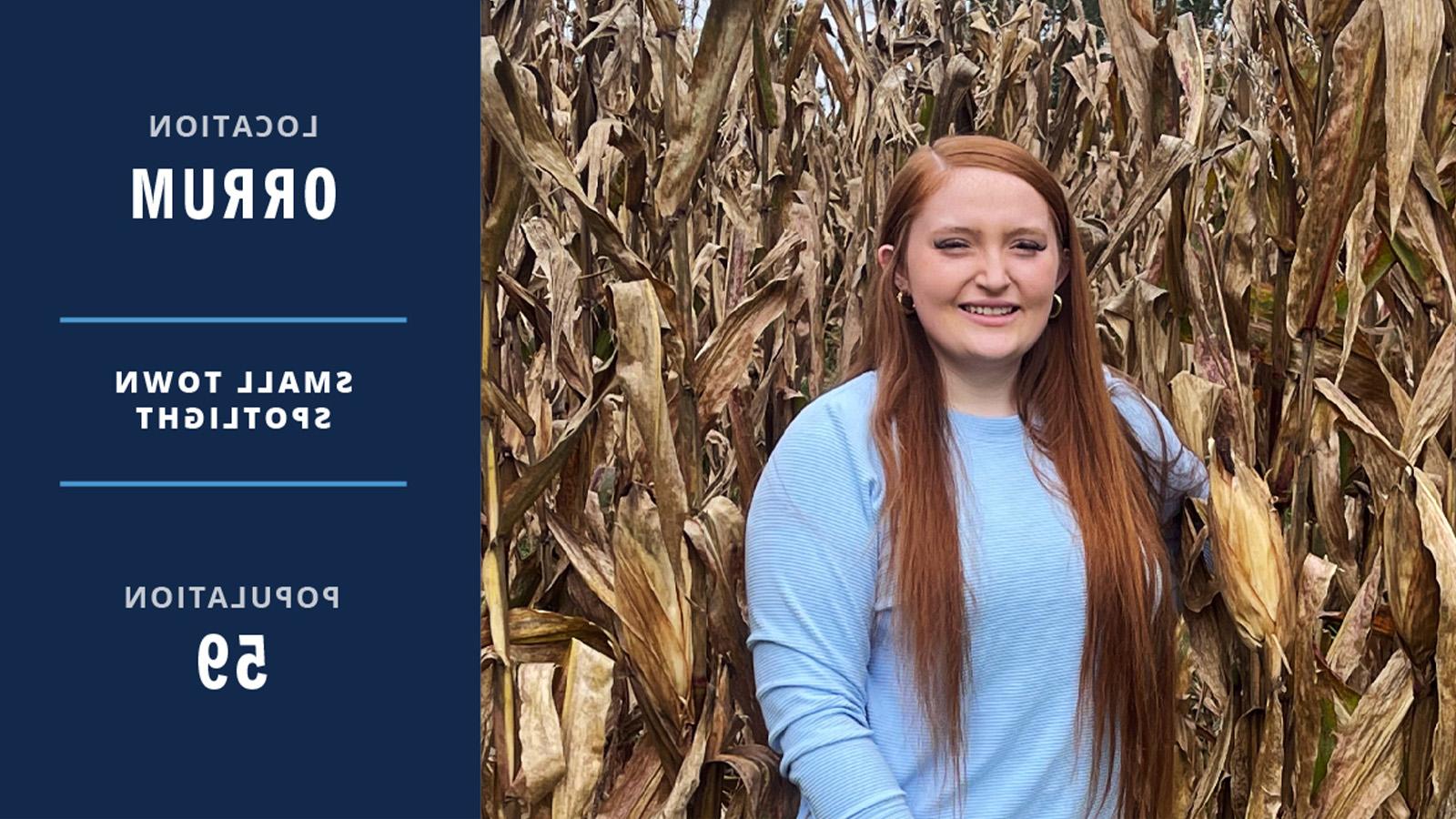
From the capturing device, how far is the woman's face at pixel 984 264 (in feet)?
4.00

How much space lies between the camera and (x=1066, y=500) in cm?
125

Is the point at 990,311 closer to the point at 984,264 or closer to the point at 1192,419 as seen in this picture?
the point at 984,264

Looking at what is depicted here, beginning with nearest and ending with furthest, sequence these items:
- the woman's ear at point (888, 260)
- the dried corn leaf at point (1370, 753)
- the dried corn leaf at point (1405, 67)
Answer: the dried corn leaf at point (1405, 67)
the dried corn leaf at point (1370, 753)
the woman's ear at point (888, 260)

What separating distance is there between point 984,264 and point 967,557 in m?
0.24

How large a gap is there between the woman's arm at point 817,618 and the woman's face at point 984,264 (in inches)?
5.3

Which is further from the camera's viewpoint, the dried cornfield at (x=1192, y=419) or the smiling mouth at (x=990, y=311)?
the smiling mouth at (x=990, y=311)
